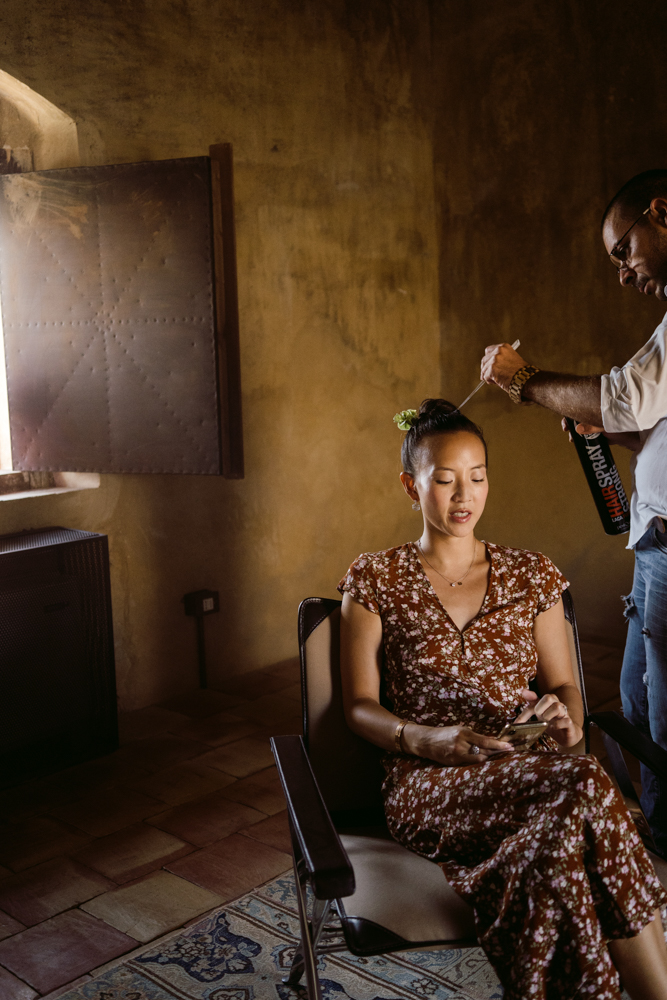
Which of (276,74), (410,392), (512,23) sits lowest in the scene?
(410,392)

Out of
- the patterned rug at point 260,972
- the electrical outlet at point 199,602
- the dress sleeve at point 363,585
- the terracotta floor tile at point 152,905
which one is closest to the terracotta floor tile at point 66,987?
the patterned rug at point 260,972

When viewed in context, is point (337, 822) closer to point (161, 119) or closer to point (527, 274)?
point (161, 119)

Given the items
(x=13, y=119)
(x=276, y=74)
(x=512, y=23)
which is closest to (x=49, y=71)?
(x=13, y=119)

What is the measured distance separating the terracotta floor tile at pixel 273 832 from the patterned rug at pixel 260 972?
1.45ft

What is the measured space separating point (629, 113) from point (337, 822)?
398 cm

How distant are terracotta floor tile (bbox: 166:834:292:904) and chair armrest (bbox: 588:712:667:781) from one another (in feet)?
3.98

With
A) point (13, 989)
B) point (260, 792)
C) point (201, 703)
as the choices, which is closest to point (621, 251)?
point (260, 792)

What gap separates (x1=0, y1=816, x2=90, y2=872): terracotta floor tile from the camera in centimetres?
278

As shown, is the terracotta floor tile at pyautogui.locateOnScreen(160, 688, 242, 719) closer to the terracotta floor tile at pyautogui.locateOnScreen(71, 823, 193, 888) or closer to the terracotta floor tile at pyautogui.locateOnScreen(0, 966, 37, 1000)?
the terracotta floor tile at pyautogui.locateOnScreen(71, 823, 193, 888)

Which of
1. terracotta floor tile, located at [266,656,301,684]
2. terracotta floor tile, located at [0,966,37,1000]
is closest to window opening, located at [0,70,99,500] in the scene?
terracotta floor tile, located at [266,656,301,684]

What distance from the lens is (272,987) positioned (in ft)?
7.00

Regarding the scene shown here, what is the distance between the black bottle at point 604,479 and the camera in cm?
259

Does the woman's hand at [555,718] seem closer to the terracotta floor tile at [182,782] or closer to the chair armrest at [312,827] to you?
the chair armrest at [312,827]

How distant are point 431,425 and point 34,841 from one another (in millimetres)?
1955
